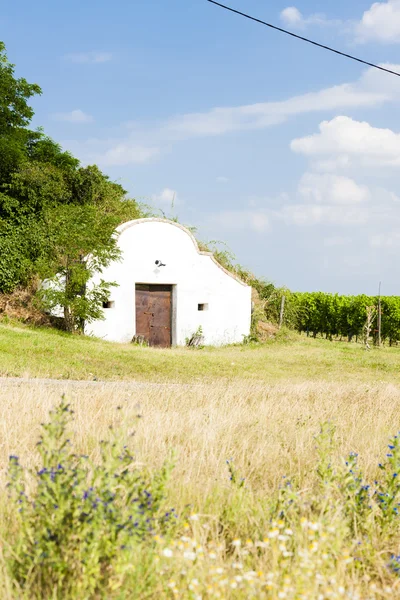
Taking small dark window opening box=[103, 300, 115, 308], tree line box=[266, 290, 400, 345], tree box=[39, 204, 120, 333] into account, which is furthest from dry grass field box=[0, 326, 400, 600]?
tree line box=[266, 290, 400, 345]

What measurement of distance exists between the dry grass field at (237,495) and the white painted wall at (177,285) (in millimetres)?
11931

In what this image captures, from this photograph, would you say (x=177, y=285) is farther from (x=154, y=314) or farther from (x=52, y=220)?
(x=52, y=220)

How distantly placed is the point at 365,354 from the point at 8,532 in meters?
22.0

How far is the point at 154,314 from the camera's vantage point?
77.8 ft

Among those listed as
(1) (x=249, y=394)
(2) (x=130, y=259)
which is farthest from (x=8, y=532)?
(2) (x=130, y=259)

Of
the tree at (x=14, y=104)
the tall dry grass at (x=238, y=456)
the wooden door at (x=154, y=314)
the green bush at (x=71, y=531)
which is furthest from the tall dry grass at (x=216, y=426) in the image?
the tree at (x=14, y=104)

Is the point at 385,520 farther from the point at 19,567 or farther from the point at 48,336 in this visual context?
the point at 48,336

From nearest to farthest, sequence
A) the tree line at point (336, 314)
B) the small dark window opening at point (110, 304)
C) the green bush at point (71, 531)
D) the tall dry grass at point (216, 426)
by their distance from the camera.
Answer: the green bush at point (71, 531) → the tall dry grass at point (216, 426) → the small dark window opening at point (110, 304) → the tree line at point (336, 314)

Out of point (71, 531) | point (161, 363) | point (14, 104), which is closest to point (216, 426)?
point (71, 531)

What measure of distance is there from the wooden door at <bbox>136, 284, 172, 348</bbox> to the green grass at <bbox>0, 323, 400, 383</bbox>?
1.16m

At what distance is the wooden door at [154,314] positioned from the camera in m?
23.3

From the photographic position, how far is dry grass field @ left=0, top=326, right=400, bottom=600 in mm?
3107

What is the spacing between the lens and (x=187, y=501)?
4207 mm

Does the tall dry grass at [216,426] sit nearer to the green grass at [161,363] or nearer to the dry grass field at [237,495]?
the dry grass field at [237,495]
